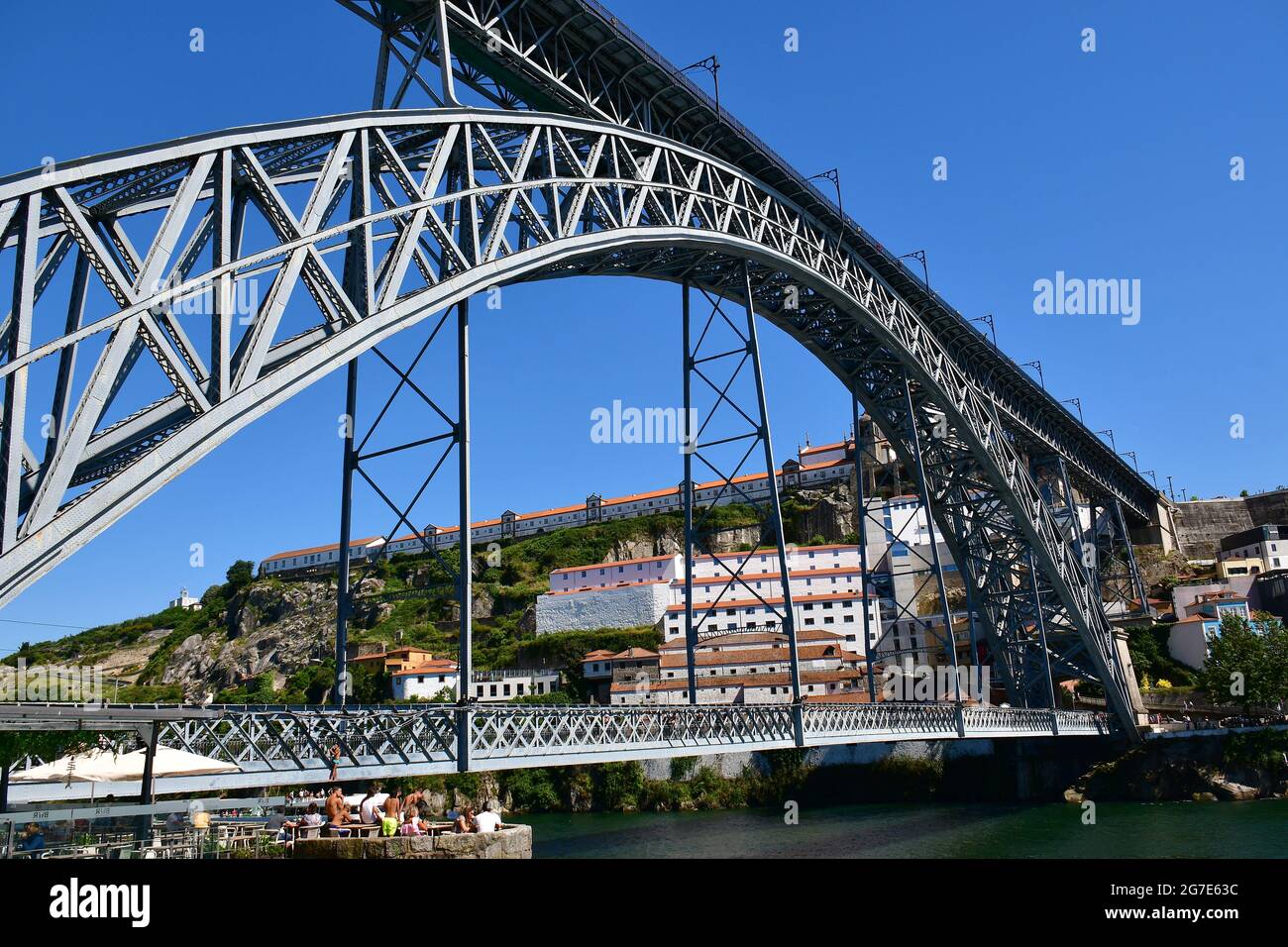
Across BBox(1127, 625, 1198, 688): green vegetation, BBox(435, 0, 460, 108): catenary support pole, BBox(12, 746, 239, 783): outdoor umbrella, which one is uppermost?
BBox(435, 0, 460, 108): catenary support pole

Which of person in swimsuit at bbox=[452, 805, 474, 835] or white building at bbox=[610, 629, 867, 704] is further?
white building at bbox=[610, 629, 867, 704]

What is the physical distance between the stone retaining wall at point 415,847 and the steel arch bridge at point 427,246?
5286 millimetres

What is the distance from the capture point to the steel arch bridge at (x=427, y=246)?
8391 mm

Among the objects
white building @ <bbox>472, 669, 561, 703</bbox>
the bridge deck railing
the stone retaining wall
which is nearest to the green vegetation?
white building @ <bbox>472, 669, 561, 703</bbox>

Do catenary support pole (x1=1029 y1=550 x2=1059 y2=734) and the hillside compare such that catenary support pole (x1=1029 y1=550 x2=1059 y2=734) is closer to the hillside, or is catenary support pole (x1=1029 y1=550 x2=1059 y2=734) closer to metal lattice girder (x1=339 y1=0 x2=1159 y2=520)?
metal lattice girder (x1=339 y1=0 x2=1159 y2=520)

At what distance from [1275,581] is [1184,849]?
4001 centimetres

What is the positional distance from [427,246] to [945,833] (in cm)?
2579

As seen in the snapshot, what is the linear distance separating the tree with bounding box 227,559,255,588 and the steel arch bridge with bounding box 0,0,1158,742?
86.0m

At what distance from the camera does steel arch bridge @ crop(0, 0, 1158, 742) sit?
8391mm

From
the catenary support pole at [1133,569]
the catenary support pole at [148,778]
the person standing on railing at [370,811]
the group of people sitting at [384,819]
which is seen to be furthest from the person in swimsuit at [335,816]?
the catenary support pole at [1133,569]

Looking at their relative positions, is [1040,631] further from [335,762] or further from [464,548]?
[335,762]

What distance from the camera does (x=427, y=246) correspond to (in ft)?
45.9
